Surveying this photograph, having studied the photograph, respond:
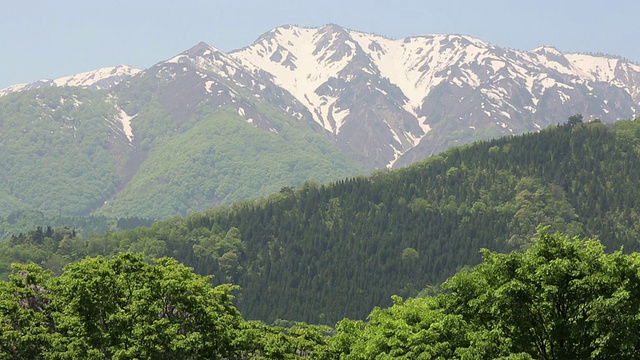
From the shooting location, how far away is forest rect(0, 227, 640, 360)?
179 ft

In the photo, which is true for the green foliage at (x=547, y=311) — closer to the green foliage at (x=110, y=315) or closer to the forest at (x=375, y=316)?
the forest at (x=375, y=316)

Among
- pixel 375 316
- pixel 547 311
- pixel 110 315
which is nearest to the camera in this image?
pixel 547 311

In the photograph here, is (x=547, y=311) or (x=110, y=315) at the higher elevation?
(x=547, y=311)

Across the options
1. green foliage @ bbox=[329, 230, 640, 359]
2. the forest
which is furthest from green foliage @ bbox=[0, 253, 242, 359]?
green foliage @ bbox=[329, 230, 640, 359]

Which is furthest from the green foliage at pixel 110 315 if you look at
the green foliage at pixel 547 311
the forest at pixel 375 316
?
the green foliage at pixel 547 311

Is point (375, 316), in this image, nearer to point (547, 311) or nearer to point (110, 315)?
point (547, 311)

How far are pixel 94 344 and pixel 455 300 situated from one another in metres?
30.9

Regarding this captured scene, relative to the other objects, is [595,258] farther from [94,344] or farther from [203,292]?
[94,344]

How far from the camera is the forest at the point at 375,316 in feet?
179

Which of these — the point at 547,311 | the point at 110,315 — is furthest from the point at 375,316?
the point at 110,315

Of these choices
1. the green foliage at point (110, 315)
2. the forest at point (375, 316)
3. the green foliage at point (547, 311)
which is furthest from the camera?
the green foliage at point (110, 315)

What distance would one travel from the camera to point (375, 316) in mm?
77875

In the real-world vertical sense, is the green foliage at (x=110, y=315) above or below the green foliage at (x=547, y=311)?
below

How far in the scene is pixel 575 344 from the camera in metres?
56.2
